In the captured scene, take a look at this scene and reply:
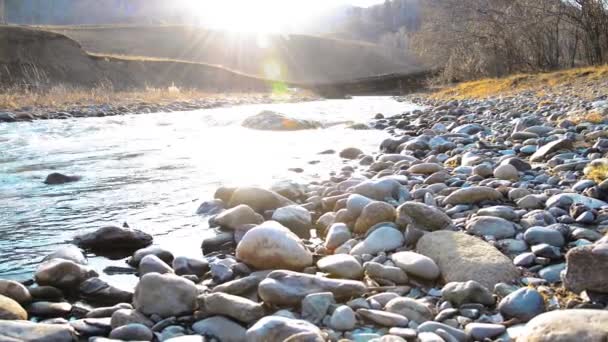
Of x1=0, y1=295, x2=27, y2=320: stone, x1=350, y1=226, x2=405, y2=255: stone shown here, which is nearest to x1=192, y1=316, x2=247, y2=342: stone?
x1=0, y1=295, x2=27, y2=320: stone

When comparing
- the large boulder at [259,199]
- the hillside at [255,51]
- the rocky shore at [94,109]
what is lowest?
the large boulder at [259,199]

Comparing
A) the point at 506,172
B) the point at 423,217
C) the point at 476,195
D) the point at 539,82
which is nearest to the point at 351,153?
the point at 506,172

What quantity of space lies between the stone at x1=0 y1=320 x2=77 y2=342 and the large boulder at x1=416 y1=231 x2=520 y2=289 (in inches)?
64.9

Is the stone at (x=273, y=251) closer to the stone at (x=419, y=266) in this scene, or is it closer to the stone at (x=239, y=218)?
the stone at (x=419, y=266)

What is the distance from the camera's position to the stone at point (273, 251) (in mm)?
2641

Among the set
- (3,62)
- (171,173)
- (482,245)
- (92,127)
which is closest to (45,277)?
(482,245)

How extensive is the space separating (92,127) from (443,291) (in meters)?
11.0

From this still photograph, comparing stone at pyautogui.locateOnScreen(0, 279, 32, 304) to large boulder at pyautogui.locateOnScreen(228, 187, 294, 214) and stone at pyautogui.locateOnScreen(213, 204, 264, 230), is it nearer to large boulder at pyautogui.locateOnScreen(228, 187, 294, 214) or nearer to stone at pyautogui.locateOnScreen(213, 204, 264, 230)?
stone at pyautogui.locateOnScreen(213, 204, 264, 230)

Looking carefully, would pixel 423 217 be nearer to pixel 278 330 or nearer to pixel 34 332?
pixel 278 330

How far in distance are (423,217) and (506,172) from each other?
1479mm

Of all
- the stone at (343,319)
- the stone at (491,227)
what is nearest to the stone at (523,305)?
the stone at (343,319)

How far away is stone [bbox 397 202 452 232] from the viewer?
3045mm

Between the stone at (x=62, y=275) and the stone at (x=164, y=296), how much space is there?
432 mm

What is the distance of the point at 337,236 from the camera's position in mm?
3051
